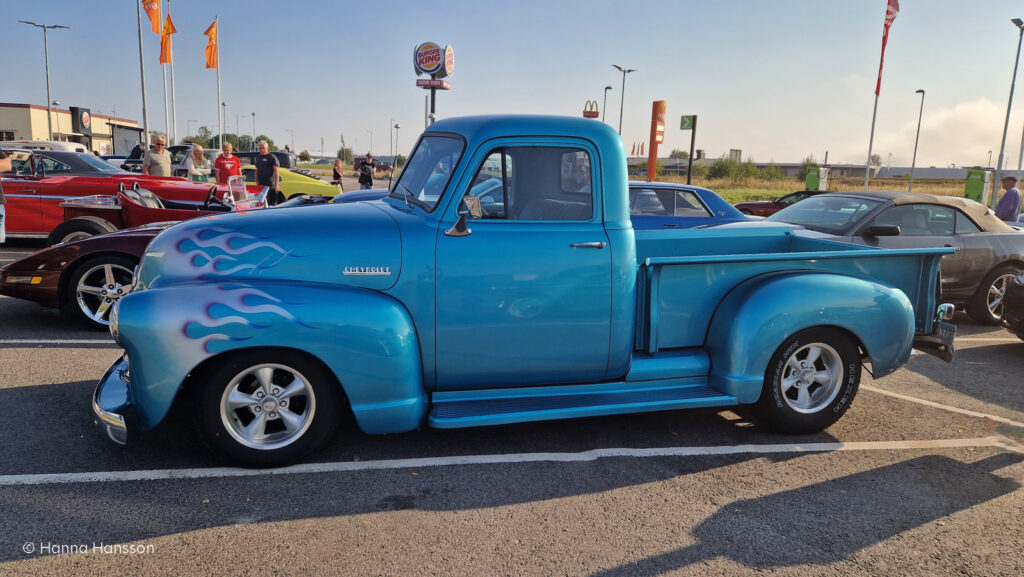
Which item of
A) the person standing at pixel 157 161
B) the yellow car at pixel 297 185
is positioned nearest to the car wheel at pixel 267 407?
the person standing at pixel 157 161

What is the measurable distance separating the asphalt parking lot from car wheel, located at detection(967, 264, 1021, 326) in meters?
4.09

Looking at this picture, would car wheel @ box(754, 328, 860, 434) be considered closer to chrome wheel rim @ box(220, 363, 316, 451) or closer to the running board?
the running board

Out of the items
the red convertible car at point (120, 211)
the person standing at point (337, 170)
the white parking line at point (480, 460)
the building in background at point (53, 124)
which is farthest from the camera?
the building in background at point (53, 124)

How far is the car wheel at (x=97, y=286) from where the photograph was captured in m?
6.37

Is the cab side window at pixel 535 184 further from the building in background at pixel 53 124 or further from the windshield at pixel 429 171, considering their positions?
the building in background at pixel 53 124

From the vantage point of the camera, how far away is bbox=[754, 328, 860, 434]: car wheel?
14.4 feet

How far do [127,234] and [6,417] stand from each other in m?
2.55

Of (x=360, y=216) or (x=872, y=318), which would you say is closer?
(x=360, y=216)

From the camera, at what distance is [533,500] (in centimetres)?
355

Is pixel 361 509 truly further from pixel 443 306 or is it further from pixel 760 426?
pixel 760 426

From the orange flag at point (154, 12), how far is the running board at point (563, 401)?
79.3 feet

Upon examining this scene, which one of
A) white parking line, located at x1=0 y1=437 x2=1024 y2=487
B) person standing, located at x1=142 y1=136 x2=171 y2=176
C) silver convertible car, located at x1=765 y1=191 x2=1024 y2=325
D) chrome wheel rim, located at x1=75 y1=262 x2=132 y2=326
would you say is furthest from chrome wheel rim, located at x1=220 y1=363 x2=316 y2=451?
person standing, located at x1=142 y1=136 x2=171 y2=176

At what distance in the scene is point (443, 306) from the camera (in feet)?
12.7

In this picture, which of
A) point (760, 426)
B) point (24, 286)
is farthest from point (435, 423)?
point (24, 286)
